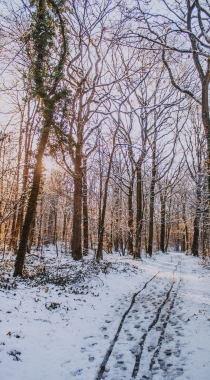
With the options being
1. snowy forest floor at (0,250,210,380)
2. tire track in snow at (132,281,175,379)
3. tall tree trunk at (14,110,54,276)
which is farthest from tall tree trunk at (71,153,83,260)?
tire track in snow at (132,281,175,379)

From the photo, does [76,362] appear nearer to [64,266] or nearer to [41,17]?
[64,266]

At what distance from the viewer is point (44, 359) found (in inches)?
188

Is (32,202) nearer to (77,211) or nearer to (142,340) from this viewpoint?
(77,211)

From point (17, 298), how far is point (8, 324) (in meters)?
1.47

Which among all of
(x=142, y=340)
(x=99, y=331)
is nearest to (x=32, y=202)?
(x=99, y=331)

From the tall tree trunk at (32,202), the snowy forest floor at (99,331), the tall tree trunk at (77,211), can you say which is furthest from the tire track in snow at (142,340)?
the tall tree trunk at (77,211)

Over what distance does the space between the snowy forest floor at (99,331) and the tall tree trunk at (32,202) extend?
80 centimetres

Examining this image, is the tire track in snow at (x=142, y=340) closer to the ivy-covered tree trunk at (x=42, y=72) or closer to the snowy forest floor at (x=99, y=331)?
the snowy forest floor at (x=99, y=331)

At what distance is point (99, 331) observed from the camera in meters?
6.22

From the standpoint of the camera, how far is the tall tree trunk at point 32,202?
9.75 metres

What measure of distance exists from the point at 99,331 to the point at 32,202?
229 inches

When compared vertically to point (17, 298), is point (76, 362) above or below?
below

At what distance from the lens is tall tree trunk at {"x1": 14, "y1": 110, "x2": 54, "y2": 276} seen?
9750 millimetres

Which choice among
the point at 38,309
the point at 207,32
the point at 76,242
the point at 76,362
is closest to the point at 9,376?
the point at 76,362
